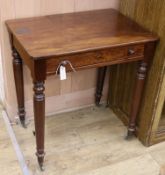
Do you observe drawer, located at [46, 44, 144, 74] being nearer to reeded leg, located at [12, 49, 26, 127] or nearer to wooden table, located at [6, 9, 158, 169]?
wooden table, located at [6, 9, 158, 169]

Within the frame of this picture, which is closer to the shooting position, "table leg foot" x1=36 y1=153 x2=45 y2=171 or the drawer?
the drawer

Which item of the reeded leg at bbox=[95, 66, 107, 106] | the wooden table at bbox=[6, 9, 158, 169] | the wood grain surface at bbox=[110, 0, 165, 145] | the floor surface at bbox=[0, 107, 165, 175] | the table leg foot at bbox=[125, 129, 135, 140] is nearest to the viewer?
the wooden table at bbox=[6, 9, 158, 169]

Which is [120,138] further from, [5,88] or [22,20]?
[22,20]

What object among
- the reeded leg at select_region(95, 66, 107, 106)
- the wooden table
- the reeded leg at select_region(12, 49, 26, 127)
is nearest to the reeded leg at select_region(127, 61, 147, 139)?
the wooden table

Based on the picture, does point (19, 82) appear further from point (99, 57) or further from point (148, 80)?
point (148, 80)

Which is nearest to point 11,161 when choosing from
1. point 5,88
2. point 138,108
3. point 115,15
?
point 5,88

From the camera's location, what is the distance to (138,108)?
1.86 metres

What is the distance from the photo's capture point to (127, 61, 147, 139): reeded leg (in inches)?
65.2

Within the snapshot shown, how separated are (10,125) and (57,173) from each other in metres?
0.53

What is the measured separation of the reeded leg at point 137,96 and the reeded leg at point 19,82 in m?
0.69

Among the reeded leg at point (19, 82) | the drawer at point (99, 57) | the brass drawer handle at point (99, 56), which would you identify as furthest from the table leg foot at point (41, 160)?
the brass drawer handle at point (99, 56)

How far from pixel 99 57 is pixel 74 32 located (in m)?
0.21

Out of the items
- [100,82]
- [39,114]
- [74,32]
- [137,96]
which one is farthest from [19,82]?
[137,96]

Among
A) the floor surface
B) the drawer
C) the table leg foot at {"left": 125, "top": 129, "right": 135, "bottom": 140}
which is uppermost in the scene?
the drawer
